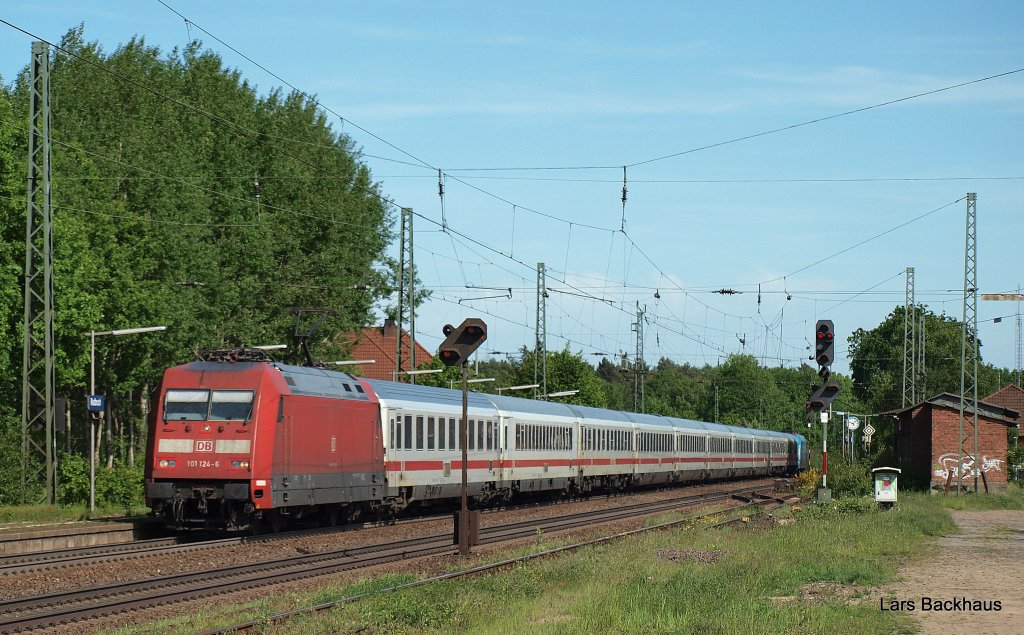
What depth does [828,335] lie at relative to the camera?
1172 inches

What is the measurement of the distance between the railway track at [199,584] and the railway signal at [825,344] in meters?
8.11

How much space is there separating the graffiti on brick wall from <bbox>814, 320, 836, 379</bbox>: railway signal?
2096 centimetres

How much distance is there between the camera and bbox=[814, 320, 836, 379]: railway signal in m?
29.5

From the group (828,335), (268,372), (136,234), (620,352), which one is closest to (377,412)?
(268,372)

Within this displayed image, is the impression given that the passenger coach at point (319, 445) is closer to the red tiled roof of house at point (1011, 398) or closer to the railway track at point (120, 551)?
the railway track at point (120, 551)

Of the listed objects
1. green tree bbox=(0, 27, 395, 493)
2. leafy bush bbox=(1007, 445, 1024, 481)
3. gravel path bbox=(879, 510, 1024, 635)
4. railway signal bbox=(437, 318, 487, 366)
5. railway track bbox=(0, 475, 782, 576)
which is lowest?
leafy bush bbox=(1007, 445, 1024, 481)

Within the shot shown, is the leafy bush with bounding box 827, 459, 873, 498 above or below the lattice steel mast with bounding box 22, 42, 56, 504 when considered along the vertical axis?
below

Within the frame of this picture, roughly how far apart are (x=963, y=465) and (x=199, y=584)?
124ft

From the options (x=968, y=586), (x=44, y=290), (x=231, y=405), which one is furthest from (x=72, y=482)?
(x=968, y=586)

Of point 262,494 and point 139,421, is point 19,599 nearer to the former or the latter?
point 262,494

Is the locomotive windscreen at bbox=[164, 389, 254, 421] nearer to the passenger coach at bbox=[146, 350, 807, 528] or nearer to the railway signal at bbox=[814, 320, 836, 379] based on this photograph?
the passenger coach at bbox=[146, 350, 807, 528]

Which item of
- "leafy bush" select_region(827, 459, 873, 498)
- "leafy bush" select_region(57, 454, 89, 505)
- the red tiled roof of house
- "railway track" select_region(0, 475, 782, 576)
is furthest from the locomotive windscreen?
the red tiled roof of house

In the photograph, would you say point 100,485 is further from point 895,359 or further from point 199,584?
point 895,359

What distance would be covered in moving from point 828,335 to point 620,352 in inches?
2057
